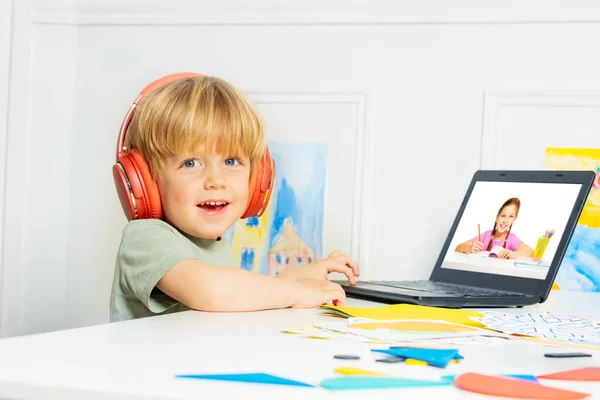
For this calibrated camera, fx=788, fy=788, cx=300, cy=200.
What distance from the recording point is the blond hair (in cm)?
119

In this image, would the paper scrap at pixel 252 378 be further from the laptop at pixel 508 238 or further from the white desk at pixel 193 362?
the laptop at pixel 508 238

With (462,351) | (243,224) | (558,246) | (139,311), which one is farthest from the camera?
(243,224)

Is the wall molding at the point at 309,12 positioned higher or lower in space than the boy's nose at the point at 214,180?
higher

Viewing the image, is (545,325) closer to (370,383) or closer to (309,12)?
(370,383)

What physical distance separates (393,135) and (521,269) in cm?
46

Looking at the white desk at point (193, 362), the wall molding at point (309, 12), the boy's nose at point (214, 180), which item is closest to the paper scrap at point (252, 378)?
the white desk at point (193, 362)

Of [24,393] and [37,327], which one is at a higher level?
[24,393]

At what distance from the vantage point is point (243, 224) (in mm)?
1715

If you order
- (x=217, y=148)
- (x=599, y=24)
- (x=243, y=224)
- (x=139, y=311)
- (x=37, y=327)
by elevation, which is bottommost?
(x=37, y=327)

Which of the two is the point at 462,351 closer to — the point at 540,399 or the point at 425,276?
the point at 540,399

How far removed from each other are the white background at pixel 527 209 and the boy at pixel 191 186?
28 centimetres

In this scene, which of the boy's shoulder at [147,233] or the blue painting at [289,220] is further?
the blue painting at [289,220]

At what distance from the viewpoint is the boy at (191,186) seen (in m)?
1.06

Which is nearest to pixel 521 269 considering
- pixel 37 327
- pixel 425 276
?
pixel 425 276
